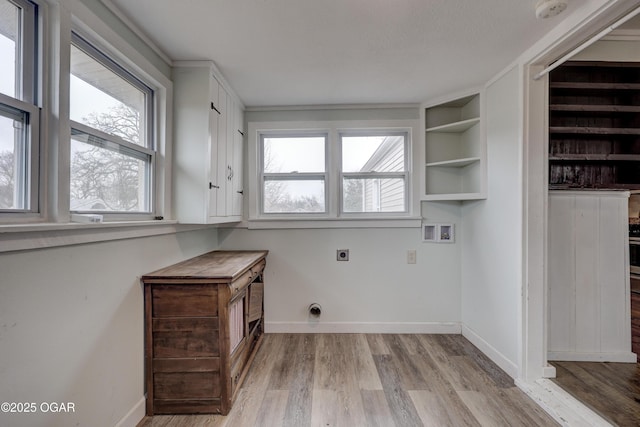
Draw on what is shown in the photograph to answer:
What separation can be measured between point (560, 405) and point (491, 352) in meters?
0.59

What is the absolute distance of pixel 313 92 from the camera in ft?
7.84

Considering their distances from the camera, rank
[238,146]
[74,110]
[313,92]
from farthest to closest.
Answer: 1. [238,146]
2. [313,92]
3. [74,110]

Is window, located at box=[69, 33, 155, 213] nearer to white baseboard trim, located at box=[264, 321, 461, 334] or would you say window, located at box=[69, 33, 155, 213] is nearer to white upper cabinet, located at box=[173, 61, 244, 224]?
white upper cabinet, located at box=[173, 61, 244, 224]

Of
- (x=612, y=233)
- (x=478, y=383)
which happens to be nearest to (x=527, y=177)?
(x=612, y=233)

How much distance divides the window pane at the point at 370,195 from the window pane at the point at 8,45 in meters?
2.28

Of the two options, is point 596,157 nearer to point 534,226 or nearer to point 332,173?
point 534,226

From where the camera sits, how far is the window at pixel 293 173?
9.15 feet

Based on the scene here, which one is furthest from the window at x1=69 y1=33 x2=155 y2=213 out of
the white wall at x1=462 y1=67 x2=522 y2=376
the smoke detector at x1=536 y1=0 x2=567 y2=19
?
the white wall at x1=462 y1=67 x2=522 y2=376

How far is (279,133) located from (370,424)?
2.50m

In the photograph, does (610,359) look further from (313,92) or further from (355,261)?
(313,92)

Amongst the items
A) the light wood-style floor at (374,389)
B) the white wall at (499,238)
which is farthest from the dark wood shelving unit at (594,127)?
the light wood-style floor at (374,389)

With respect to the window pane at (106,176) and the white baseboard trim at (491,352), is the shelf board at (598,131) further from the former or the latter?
the window pane at (106,176)

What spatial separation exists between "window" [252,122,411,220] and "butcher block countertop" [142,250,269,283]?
66 centimetres

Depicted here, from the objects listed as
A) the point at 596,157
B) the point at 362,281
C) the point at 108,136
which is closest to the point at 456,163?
the point at 596,157
